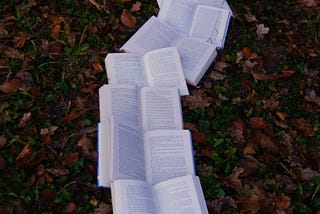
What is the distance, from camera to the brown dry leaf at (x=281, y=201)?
96.5 inches

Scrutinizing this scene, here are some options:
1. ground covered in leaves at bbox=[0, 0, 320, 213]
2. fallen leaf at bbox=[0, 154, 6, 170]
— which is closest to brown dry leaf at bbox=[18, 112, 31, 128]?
ground covered in leaves at bbox=[0, 0, 320, 213]

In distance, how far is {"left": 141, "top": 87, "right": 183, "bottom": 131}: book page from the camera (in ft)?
8.68

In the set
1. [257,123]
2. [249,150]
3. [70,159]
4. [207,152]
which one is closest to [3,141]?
[70,159]

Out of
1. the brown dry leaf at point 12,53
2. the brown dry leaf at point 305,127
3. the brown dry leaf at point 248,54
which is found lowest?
the brown dry leaf at point 12,53

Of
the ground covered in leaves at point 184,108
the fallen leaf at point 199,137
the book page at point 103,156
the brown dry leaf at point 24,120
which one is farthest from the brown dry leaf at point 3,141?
the fallen leaf at point 199,137

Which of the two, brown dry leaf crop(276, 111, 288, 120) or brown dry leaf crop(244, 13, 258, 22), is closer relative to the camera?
brown dry leaf crop(276, 111, 288, 120)

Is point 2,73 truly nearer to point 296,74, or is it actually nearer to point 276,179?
point 276,179

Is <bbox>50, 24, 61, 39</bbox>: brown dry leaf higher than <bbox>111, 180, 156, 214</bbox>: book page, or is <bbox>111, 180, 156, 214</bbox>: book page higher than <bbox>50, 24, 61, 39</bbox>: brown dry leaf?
<bbox>50, 24, 61, 39</bbox>: brown dry leaf

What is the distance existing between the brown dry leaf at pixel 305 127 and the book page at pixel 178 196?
2.75 ft

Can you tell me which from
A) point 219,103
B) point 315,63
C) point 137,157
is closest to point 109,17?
point 219,103

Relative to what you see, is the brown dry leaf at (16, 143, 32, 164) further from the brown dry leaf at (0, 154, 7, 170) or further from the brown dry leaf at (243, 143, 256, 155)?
the brown dry leaf at (243, 143, 256, 155)

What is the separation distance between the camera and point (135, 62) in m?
2.92

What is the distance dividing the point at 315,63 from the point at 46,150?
1.93m

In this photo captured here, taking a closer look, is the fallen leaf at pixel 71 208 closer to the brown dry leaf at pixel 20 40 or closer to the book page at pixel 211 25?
the brown dry leaf at pixel 20 40
